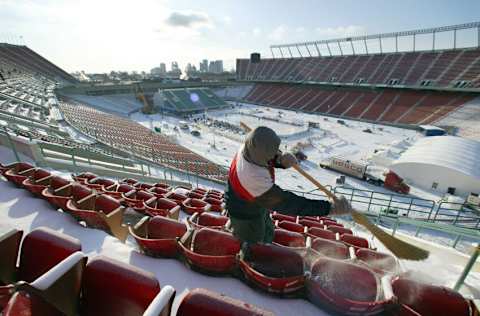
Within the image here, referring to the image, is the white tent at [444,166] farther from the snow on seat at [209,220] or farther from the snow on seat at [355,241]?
the snow on seat at [209,220]

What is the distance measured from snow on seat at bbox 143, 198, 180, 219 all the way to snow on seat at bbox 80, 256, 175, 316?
2037 millimetres

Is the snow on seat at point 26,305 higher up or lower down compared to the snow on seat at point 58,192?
higher up

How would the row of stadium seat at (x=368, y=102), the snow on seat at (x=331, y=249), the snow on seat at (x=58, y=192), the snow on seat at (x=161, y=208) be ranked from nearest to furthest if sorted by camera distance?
the snow on seat at (x=331, y=249) < the snow on seat at (x=58, y=192) < the snow on seat at (x=161, y=208) < the row of stadium seat at (x=368, y=102)

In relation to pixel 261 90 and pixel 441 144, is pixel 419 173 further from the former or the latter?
pixel 261 90

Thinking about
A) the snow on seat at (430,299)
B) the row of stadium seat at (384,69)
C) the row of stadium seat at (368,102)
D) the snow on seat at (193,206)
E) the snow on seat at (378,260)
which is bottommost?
the snow on seat at (193,206)

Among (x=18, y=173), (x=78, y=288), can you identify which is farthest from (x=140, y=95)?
(x=78, y=288)

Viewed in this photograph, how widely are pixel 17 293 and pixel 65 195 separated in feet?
9.28

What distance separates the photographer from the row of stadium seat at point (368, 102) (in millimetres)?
31984

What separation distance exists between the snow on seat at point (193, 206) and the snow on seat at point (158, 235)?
5.90ft

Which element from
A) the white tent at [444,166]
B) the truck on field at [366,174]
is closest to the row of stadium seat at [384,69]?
the white tent at [444,166]

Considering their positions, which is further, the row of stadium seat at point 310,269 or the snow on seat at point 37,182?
the snow on seat at point 37,182

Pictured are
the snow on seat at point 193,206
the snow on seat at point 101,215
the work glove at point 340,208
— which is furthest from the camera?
the snow on seat at point 193,206

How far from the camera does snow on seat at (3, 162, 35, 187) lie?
3926mm

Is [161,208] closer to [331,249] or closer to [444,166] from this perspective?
[331,249]
